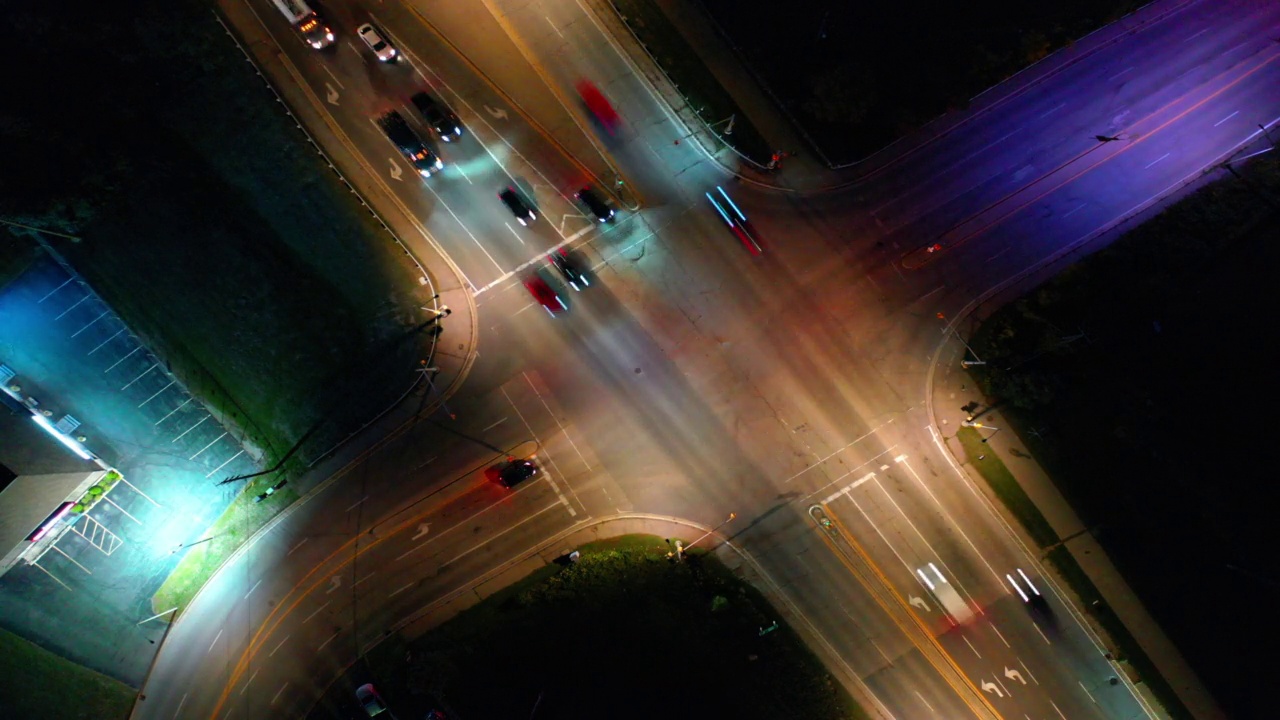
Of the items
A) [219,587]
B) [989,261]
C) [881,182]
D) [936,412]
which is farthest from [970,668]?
[219,587]

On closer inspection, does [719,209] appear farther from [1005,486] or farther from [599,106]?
[1005,486]

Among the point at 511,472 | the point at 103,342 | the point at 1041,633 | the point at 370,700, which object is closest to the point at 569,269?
the point at 511,472

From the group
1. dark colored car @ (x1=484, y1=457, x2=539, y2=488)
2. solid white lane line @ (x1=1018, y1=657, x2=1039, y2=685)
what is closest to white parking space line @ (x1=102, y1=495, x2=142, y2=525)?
dark colored car @ (x1=484, y1=457, x2=539, y2=488)

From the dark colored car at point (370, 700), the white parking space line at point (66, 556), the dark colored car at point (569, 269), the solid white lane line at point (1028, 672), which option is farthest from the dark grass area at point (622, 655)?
the white parking space line at point (66, 556)

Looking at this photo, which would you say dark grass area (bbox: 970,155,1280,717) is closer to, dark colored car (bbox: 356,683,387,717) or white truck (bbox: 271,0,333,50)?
dark colored car (bbox: 356,683,387,717)

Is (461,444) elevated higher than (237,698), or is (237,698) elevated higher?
(461,444)

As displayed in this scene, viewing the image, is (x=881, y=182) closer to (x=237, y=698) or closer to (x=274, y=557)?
(x=274, y=557)

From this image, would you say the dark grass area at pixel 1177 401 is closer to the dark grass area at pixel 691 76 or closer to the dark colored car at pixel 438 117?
the dark grass area at pixel 691 76
